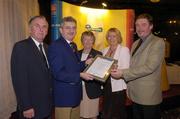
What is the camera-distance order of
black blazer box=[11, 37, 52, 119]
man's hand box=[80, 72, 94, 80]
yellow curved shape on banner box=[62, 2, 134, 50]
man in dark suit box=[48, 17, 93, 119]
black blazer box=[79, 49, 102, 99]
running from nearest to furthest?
1. black blazer box=[11, 37, 52, 119]
2. man in dark suit box=[48, 17, 93, 119]
3. man's hand box=[80, 72, 94, 80]
4. black blazer box=[79, 49, 102, 99]
5. yellow curved shape on banner box=[62, 2, 134, 50]

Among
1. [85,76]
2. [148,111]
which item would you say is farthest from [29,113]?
[148,111]

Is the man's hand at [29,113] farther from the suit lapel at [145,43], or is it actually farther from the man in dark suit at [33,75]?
the suit lapel at [145,43]

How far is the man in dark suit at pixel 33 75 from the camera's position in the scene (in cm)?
254

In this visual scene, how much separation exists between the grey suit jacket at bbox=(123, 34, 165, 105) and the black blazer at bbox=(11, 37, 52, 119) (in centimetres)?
98

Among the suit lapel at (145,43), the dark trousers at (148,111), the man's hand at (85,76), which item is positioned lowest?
the dark trousers at (148,111)

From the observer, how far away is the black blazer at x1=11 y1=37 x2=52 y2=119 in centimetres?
254

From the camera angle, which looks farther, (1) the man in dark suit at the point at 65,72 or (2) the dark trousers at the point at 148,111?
(2) the dark trousers at the point at 148,111

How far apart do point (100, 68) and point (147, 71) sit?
54 cm

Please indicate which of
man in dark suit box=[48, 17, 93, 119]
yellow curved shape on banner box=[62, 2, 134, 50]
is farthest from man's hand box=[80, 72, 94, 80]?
yellow curved shape on banner box=[62, 2, 134, 50]

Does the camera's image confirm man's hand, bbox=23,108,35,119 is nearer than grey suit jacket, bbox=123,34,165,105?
Yes

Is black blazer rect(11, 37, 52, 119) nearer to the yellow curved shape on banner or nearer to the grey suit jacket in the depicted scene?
the grey suit jacket

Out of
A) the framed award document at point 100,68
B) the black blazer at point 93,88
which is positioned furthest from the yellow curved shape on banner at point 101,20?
the framed award document at point 100,68

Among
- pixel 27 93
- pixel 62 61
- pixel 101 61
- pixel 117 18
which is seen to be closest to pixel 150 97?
pixel 101 61

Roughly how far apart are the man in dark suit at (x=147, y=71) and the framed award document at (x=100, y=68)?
0.24 metres
